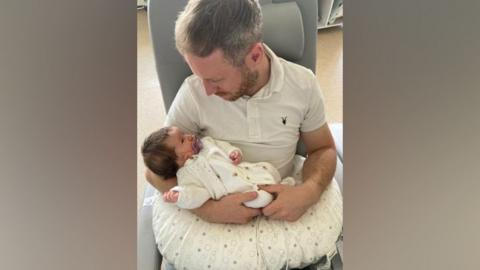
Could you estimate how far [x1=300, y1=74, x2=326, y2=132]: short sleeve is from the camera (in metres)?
0.93

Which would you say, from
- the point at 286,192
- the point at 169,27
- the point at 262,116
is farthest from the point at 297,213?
the point at 169,27

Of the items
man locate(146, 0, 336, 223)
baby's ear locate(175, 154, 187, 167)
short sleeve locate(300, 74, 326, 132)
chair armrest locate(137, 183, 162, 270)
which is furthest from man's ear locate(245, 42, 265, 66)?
chair armrest locate(137, 183, 162, 270)

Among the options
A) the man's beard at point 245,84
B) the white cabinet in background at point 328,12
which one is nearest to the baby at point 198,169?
the man's beard at point 245,84

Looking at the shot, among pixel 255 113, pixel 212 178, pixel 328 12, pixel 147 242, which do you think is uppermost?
pixel 328 12

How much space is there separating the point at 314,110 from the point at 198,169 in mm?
287

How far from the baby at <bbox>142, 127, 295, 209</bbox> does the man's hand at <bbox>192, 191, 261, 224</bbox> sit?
11mm

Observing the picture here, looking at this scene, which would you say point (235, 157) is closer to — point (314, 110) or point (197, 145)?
point (197, 145)

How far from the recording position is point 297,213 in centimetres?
84

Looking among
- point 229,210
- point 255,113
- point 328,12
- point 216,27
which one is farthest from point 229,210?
point 328,12

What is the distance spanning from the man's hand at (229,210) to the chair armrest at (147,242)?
0.36 ft

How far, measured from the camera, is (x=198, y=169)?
88cm

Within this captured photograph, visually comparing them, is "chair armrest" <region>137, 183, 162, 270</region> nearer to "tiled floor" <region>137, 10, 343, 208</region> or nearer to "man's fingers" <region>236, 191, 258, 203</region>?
"tiled floor" <region>137, 10, 343, 208</region>
